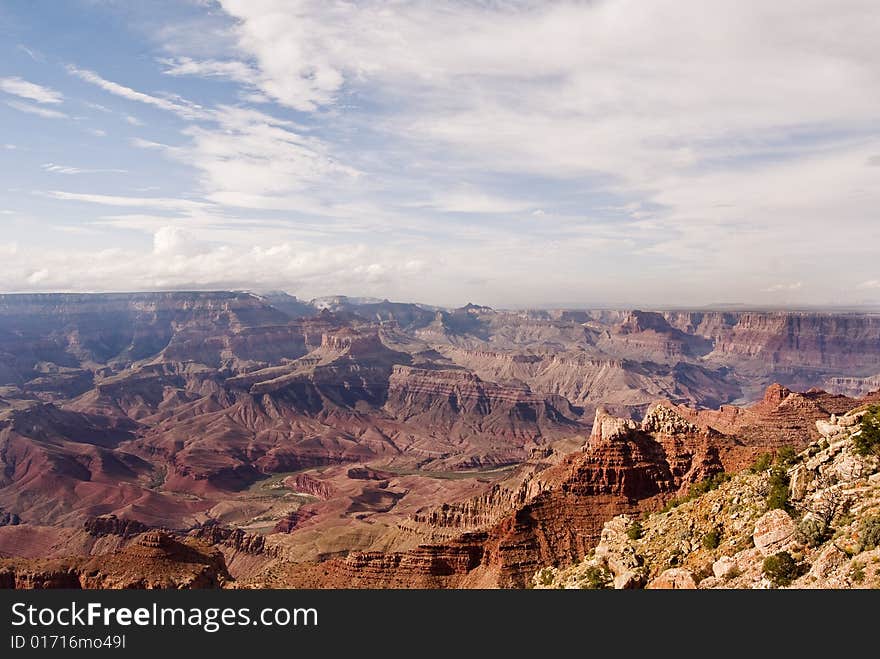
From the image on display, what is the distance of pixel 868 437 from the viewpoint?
3628cm

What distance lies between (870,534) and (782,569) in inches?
171

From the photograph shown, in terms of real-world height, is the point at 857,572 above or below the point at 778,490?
below

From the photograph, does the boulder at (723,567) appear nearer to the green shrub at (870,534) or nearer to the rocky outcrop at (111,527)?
the green shrub at (870,534)

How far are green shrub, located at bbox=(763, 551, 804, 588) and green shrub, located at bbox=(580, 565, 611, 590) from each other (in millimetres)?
14583

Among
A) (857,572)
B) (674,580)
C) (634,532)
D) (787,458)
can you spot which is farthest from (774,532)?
(634,532)

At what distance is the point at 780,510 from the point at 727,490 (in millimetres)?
11807

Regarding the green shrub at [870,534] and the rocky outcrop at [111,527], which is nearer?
the green shrub at [870,534]

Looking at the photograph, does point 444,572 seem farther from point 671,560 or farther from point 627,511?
point 671,560

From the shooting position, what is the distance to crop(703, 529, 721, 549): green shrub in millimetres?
40156

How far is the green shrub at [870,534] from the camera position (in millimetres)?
28000

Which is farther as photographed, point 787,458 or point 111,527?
point 111,527

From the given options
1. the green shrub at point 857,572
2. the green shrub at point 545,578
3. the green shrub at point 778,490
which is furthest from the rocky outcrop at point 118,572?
the green shrub at point 857,572

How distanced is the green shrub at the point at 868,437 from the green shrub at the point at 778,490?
16.3 ft

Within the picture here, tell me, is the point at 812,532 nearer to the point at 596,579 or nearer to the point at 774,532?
the point at 774,532
